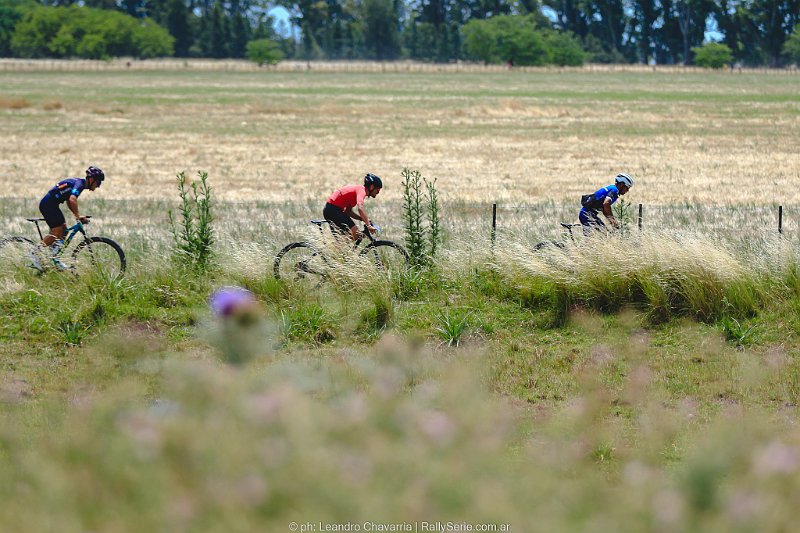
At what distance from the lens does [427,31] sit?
17500 cm

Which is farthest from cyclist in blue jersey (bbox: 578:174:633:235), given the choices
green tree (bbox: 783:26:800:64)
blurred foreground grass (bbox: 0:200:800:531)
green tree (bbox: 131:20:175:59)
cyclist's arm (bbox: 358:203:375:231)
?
green tree (bbox: 783:26:800:64)

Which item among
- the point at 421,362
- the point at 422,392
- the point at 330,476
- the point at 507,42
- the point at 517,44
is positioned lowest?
the point at 421,362

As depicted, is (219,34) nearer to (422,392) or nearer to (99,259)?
(99,259)

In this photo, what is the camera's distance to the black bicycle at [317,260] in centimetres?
1246

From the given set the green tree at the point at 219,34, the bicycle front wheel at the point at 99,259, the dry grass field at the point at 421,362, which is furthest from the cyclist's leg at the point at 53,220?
the green tree at the point at 219,34

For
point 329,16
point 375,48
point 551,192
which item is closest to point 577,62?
point 375,48

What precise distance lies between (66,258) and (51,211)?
88 centimetres

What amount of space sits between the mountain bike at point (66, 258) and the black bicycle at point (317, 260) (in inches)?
72.5

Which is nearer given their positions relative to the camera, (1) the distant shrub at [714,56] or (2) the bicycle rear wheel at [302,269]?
(2) the bicycle rear wheel at [302,269]

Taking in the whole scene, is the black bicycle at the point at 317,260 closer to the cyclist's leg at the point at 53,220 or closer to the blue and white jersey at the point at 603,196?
the blue and white jersey at the point at 603,196

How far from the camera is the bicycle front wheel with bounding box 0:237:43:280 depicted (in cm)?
1277

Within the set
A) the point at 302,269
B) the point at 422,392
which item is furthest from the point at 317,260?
the point at 422,392

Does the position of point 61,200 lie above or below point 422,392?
above

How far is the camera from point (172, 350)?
35.0ft
